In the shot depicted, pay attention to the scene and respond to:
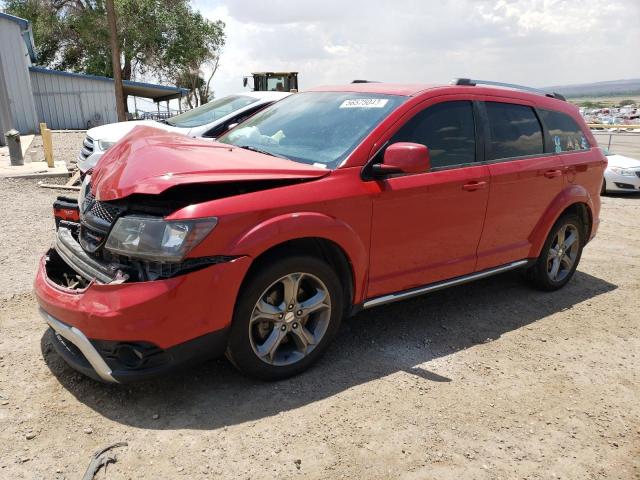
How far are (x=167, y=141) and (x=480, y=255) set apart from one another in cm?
250

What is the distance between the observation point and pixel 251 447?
8.93 ft

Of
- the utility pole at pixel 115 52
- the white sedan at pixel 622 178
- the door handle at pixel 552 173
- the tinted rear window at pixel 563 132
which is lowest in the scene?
the white sedan at pixel 622 178

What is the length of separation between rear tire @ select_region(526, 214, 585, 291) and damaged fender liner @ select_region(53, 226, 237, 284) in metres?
3.24

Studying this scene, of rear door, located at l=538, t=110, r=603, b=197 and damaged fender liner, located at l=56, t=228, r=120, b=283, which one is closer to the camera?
damaged fender liner, located at l=56, t=228, r=120, b=283

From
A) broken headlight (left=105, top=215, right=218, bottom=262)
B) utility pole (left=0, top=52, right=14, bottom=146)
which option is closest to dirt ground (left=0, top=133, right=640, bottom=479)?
broken headlight (left=105, top=215, right=218, bottom=262)

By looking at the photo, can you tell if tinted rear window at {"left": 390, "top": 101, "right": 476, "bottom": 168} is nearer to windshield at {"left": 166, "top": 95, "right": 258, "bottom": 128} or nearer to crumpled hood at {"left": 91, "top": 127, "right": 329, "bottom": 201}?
crumpled hood at {"left": 91, "top": 127, "right": 329, "bottom": 201}

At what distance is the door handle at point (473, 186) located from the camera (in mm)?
3947

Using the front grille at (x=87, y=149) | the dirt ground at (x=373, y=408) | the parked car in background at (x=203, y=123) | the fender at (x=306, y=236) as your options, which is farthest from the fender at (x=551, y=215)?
the front grille at (x=87, y=149)

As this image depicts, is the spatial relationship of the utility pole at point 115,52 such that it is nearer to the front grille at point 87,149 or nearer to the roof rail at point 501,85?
the front grille at point 87,149

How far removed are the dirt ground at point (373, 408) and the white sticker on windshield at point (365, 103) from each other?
1.66 m

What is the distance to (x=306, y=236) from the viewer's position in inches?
123

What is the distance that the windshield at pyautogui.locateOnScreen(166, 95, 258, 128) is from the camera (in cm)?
847

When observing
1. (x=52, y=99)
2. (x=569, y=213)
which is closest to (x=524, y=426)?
(x=569, y=213)

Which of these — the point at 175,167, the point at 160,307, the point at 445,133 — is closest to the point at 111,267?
the point at 160,307
